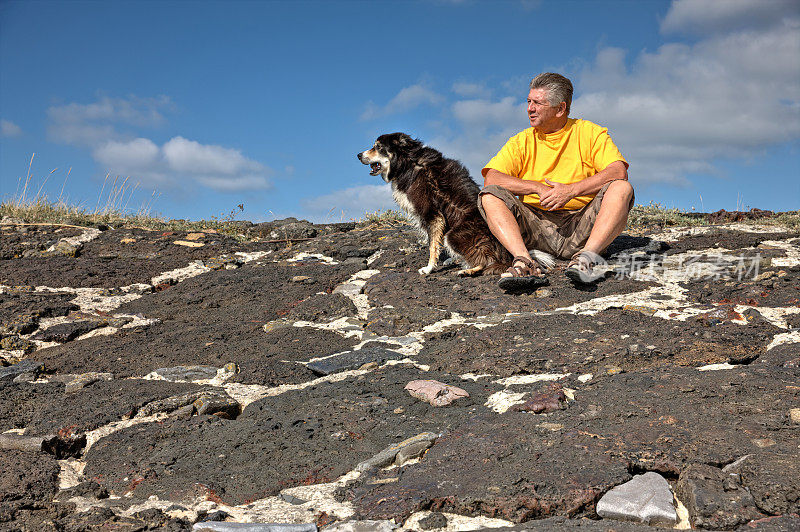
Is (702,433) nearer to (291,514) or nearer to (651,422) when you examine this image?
(651,422)

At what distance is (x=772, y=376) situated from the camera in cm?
295

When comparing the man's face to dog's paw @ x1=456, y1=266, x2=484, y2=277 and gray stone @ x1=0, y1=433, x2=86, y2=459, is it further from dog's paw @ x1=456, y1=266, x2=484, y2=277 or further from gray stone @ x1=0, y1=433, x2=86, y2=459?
gray stone @ x1=0, y1=433, x2=86, y2=459

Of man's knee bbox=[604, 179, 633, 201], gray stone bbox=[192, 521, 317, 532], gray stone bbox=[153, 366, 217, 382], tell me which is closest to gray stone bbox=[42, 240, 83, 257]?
gray stone bbox=[153, 366, 217, 382]

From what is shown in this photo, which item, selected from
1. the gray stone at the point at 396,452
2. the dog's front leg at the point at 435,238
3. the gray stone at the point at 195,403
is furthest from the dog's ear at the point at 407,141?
the gray stone at the point at 396,452

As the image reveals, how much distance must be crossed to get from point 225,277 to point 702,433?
16.2 feet

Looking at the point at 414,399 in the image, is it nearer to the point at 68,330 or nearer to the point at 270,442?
the point at 270,442

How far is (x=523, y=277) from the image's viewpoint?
490 cm

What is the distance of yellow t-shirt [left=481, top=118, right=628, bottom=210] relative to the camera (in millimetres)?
5438

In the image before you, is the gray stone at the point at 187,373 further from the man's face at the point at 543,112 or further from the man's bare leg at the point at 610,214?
the man's face at the point at 543,112

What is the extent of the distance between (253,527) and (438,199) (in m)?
4.31

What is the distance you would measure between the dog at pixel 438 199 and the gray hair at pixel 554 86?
1.21 meters

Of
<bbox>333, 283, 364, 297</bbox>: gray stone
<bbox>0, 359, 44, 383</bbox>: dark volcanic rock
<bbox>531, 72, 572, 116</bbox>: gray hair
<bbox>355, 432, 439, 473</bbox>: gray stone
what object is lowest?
<bbox>355, 432, 439, 473</bbox>: gray stone

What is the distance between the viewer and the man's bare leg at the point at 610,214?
5086 millimetres

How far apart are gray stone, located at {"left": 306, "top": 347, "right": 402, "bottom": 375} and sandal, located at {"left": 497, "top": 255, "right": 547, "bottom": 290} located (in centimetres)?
133
